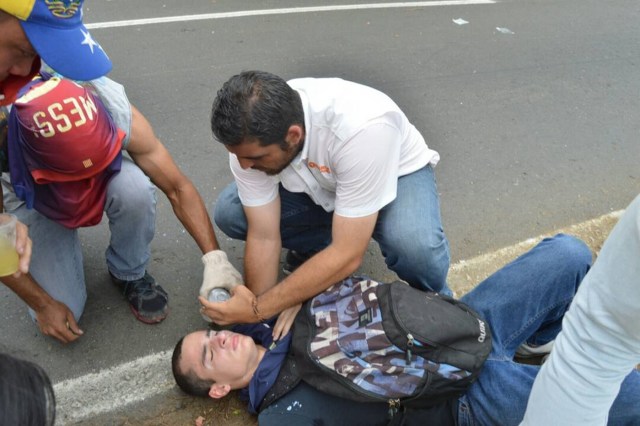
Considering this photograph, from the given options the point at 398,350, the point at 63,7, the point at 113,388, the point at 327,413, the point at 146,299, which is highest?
the point at 63,7

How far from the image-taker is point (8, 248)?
209 cm

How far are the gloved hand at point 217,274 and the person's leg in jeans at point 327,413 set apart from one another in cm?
63

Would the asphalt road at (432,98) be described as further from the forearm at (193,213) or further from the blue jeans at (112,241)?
the forearm at (193,213)

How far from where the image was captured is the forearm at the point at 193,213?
2.76 m

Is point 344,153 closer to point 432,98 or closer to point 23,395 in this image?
point 23,395

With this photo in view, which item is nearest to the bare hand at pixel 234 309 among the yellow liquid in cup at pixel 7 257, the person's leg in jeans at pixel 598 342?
the yellow liquid in cup at pixel 7 257

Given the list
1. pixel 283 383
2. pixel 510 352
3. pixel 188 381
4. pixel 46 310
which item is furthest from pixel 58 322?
pixel 510 352

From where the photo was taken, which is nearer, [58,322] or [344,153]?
[344,153]

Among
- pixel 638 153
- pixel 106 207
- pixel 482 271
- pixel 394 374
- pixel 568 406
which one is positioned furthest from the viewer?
pixel 638 153

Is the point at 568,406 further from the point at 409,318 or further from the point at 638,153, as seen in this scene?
the point at 638,153

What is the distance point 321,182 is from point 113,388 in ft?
4.19

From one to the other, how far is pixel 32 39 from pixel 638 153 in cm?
409

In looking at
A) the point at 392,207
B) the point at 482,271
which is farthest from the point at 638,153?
the point at 392,207

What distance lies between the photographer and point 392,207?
276 centimetres
